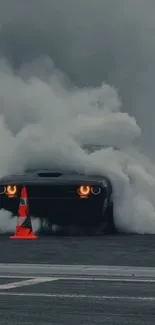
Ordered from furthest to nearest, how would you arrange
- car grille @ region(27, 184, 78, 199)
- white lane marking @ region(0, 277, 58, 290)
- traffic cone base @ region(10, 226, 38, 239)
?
car grille @ region(27, 184, 78, 199)
traffic cone base @ region(10, 226, 38, 239)
white lane marking @ region(0, 277, 58, 290)

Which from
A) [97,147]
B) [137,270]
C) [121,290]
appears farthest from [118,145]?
[121,290]

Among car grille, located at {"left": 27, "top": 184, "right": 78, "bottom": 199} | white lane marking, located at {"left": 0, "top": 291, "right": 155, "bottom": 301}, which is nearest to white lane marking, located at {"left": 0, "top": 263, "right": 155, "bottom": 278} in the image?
white lane marking, located at {"left": 0, "top": 291, "right": 155, "bottom": 301}

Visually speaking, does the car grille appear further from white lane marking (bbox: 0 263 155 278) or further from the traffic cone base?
white lane marking (bbox: 0 263 155 278)

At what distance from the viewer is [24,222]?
17.4 m

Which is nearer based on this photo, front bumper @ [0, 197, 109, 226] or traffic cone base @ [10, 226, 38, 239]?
traffic cone base @ [10, 226, 38, 239]

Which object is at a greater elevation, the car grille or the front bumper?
the car grille

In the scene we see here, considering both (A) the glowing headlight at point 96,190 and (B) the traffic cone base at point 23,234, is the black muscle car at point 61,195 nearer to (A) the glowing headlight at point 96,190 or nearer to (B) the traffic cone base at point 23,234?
(A) the glowing headlight at point 96,190

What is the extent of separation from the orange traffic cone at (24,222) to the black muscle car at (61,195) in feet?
1.27

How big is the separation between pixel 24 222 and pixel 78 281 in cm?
634

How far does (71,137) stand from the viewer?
20297 millimetres

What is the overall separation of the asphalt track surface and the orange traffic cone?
0.60 ft

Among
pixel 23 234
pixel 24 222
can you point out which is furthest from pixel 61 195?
pixel 23 234

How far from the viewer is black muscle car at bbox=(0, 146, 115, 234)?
18016mm

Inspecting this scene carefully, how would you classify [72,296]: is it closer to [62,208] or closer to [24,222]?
[24,222]
